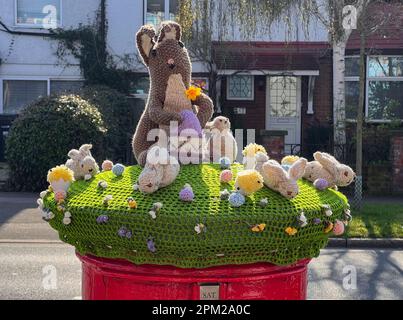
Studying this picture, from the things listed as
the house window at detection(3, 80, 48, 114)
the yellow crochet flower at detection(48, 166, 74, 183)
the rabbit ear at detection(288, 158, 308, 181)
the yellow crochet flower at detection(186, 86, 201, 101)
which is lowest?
the yellow crochet flower at detection(48, 166, 74, 183)

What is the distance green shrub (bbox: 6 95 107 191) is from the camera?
13.0m

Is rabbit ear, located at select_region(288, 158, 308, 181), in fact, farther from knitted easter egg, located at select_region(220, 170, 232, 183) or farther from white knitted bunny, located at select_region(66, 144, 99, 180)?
white knitted bunny, located at select_region(66, 144, 99, 180)

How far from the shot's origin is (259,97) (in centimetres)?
1811

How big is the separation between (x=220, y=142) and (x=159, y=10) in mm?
16241

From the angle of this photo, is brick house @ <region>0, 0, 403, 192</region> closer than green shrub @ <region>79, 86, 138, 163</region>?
No

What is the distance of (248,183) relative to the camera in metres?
2.11

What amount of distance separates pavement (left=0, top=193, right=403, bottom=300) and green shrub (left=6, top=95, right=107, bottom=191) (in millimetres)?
2899

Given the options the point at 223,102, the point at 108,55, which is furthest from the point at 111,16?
the point at 223,102

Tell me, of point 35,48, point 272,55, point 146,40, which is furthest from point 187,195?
point 35,48

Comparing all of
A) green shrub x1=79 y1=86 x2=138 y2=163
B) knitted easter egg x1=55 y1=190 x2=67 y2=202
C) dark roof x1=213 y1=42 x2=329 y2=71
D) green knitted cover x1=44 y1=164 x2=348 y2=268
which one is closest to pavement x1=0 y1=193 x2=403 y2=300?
knitted easter egg x1=55 y1=190 x2=67 y2=202

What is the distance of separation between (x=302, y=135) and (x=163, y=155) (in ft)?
51.9

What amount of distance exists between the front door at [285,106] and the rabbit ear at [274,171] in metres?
15.7

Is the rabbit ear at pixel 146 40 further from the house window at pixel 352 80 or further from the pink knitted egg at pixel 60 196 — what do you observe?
the house window at pixel 352 80

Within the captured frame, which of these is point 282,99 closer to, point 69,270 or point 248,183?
point 69,270
